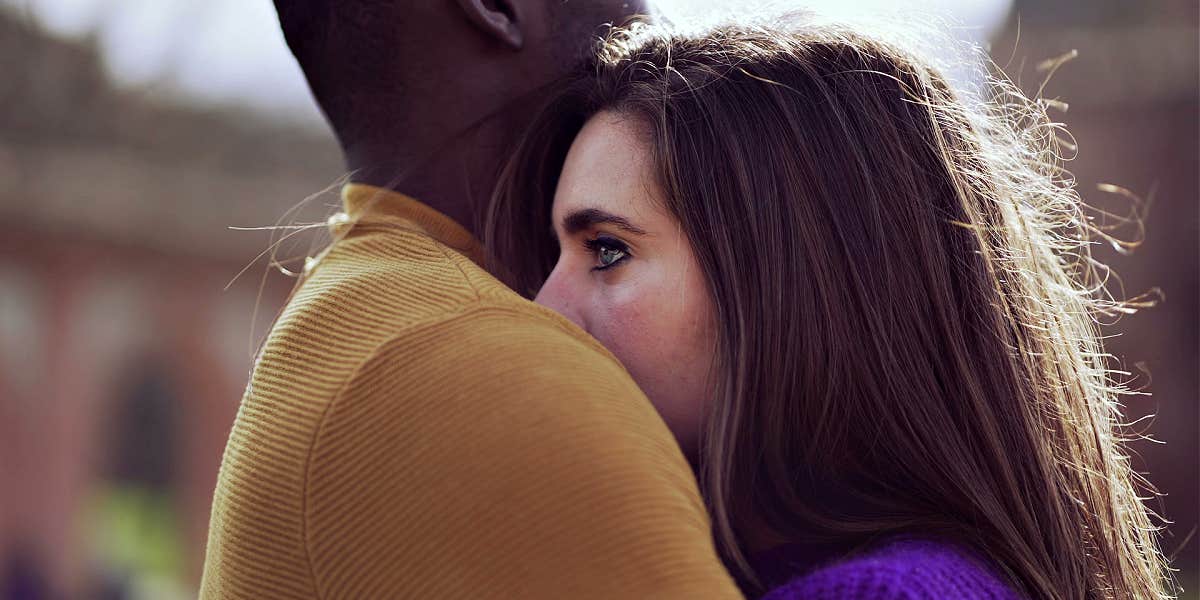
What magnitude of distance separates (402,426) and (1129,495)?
142cm

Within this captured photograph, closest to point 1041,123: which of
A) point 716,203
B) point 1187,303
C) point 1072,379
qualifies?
point 1072,379

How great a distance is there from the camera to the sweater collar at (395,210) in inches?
70.4

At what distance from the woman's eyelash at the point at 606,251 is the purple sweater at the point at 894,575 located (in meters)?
0.48

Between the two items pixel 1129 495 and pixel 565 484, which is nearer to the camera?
pixel 565 484

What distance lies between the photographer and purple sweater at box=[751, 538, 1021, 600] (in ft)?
4.58

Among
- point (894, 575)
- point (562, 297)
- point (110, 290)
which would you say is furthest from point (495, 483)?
point (110, 290)

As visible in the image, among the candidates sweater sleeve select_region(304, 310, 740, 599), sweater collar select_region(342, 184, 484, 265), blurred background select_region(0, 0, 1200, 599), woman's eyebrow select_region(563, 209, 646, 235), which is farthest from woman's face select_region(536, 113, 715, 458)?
blurred background select_region(0, 0, 1200, 599)

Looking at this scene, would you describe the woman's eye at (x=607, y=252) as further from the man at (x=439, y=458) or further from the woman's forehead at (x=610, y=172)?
the man at (x=439, y=458)

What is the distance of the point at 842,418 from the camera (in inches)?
67.7

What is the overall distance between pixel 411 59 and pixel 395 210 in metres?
0.23

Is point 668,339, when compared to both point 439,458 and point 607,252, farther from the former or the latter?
point 439,458

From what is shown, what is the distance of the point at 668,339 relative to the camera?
1.73 metres

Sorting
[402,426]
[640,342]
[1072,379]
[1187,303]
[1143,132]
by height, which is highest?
[402,426]

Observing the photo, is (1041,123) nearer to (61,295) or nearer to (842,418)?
(842,418)
